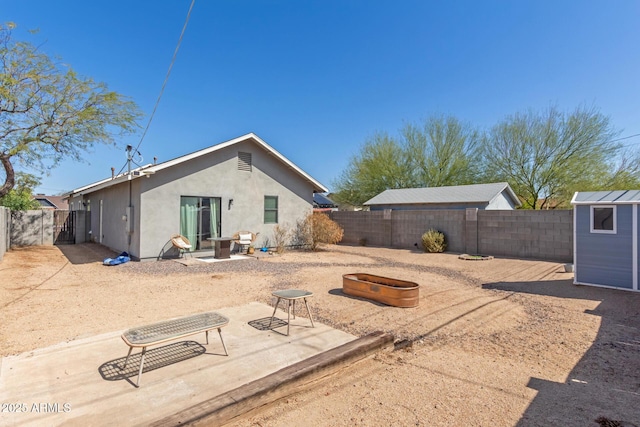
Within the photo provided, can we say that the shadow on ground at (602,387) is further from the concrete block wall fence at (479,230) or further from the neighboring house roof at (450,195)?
the neighboring house roof at (450,195)

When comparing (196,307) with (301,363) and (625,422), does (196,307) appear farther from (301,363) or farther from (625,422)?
(625,422)

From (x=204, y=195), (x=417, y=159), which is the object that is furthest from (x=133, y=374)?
(x=417, y=159)

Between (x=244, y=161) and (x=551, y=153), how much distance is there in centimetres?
1861

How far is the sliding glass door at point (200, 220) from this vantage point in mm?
11695

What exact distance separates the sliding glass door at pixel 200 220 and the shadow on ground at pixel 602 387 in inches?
430

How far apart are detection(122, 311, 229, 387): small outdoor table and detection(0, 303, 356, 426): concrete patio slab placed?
22 centimetres

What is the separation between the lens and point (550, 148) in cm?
1997

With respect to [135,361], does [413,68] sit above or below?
above

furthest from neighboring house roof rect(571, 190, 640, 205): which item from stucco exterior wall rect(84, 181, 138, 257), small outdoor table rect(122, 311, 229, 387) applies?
stucco exterior wall rect(84, 181, 138, 257)

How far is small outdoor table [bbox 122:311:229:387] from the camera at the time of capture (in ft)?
10.1

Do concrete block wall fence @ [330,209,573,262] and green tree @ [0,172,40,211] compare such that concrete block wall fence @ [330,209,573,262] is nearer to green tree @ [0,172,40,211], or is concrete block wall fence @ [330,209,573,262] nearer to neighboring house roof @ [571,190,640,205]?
neighboring house roof @ [571,190,640,205]

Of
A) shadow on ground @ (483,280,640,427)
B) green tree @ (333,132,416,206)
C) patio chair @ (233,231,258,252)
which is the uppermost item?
green tree @ (333,132,416,206)

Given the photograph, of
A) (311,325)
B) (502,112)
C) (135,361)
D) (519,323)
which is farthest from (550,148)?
(135,361)

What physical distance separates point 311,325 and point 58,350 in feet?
10.1
